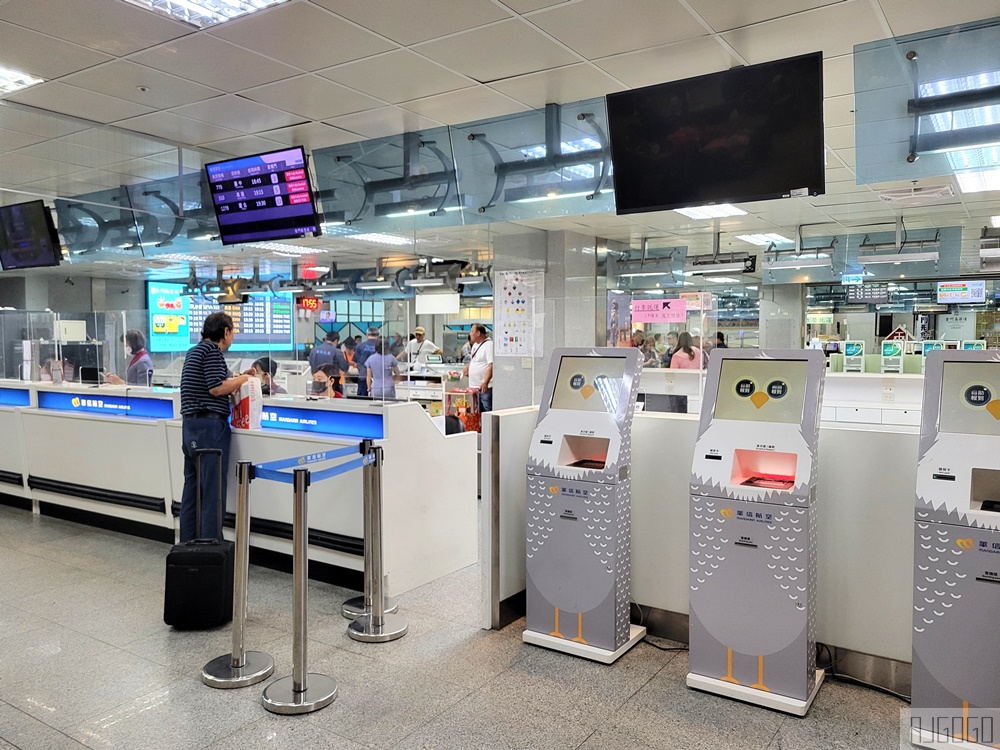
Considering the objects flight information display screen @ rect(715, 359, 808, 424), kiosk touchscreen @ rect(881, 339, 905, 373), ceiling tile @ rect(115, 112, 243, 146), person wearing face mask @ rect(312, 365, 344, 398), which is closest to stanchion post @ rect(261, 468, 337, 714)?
person wearing face mask @ rect(312, 365, 344, 398)

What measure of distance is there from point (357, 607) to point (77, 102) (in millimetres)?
4038

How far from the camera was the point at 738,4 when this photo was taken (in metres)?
3.70

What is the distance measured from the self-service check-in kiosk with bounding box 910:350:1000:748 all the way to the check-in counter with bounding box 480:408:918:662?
370mm

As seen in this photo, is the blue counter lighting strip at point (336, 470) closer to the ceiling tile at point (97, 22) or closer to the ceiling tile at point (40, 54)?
the ceiling tile at point (97, 22)

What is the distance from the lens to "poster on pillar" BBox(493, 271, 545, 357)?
830 centimetres

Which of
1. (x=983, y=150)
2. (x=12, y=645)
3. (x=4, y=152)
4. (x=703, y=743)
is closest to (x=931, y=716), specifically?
(x=703, y=743)

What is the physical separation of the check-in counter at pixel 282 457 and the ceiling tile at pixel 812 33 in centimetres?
283

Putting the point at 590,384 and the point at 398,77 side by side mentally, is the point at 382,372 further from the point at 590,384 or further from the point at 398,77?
the point at 398,77

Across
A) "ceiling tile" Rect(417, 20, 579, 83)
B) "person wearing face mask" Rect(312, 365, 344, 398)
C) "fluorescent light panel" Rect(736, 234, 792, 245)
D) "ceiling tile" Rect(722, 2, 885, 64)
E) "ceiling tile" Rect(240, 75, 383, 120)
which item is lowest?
"person wearing face mask" Rect(312, 365, 344, 398)

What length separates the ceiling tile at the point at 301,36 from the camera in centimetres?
388

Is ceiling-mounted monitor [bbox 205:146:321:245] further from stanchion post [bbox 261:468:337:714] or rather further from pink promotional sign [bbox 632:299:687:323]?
stanchion post [bbox 261:468:337:714]

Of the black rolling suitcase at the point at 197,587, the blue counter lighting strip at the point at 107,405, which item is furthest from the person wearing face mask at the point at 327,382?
the blue counter lighting strip at the point at 107,405

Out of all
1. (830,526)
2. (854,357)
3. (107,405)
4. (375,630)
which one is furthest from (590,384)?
(854,357)

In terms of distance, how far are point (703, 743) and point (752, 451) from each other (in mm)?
1177
